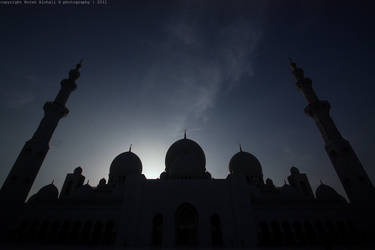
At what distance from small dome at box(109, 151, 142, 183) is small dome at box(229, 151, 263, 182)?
435 inches

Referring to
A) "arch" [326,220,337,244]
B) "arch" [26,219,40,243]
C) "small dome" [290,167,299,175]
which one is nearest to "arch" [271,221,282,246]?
"arch" [326,220,337,244]

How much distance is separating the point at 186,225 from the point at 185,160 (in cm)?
561

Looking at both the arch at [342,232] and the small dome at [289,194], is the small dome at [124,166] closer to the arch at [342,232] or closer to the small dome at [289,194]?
the small dome at [289,194]

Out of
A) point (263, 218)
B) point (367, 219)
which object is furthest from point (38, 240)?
point (367, 219)

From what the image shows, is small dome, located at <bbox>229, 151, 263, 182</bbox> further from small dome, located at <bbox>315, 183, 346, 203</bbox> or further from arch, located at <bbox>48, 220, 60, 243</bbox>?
arch, located at <bbox>48, 220, 60, 243</bbox>

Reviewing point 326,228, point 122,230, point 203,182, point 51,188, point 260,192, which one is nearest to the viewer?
point 122,230

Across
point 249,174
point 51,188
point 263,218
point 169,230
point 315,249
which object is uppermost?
point 249,174

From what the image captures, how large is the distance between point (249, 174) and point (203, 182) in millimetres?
8740

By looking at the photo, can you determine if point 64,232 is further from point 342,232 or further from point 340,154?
point 340,154

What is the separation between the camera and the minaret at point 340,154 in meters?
14.5

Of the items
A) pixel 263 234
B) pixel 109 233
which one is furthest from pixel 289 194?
pixel 109 233

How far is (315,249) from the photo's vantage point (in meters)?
11.6

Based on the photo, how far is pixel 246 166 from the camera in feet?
71.9

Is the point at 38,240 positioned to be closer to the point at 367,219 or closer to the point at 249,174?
the point at 249,174
